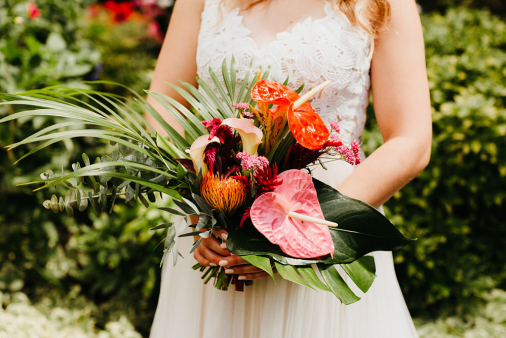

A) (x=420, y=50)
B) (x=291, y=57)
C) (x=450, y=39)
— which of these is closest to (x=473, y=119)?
(x=450, y=39)

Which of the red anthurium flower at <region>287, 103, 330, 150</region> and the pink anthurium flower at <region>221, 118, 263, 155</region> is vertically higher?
the pink anthurium flower at <region>221, 118, 263, 155</region>

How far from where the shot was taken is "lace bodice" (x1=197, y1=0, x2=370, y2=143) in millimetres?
1173

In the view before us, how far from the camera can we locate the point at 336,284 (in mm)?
870

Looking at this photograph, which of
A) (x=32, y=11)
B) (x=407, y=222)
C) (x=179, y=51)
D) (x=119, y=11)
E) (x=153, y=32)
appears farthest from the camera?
(x=119, y=11)

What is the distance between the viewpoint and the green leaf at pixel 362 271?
892 mm

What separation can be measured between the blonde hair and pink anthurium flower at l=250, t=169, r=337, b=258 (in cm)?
59

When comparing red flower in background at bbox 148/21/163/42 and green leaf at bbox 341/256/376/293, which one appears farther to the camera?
red flower in background at bbox 148/21/163/42

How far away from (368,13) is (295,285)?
83 centimetres

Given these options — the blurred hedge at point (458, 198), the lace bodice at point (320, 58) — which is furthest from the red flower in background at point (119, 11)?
the lace bodice at point (320, 58)

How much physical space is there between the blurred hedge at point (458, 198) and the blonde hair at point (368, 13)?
129 cm

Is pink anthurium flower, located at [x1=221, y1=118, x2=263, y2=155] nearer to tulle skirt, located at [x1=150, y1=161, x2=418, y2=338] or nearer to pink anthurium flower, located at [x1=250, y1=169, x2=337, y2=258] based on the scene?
pink anthurium flower, located at [x1=250, y1=169, x2=337, y2=258]

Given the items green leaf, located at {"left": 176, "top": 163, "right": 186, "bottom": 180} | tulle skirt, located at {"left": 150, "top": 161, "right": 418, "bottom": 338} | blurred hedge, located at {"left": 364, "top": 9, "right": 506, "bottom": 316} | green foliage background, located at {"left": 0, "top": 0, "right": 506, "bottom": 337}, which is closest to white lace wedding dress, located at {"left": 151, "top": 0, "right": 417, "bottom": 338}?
tulle skirt, located at {"left": 150, "top": 161, "right": 418, "bottom": 338}

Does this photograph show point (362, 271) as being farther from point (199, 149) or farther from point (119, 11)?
point (119, 11)

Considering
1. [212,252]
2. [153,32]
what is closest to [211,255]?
[212,252]
